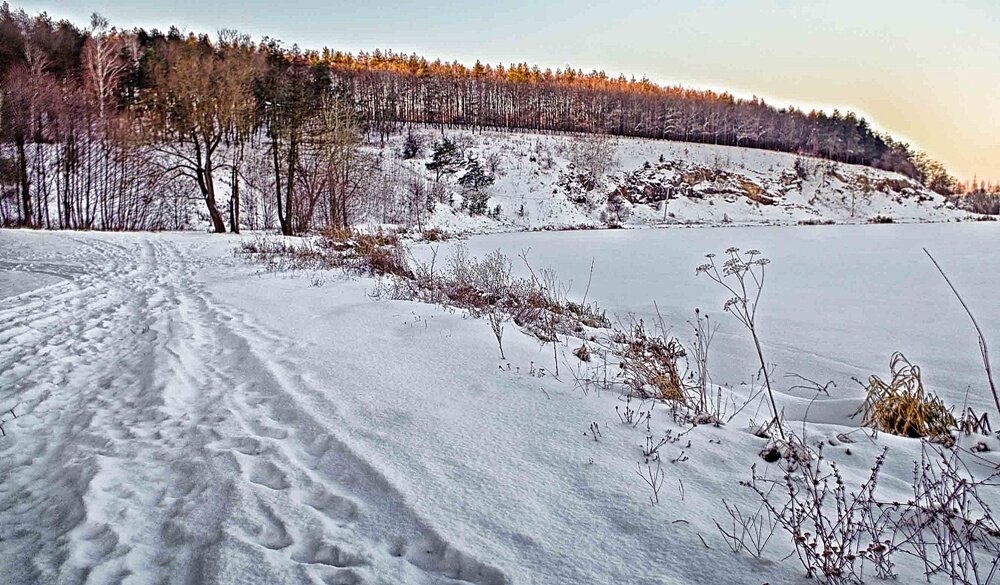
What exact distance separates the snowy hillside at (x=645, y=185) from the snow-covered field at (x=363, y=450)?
34241 mm

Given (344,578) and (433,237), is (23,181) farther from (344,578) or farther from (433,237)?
(344,578)

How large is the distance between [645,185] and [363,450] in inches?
2434

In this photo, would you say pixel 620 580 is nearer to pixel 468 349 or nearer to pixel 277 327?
pixel 468 349

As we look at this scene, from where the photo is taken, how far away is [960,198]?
82.1m

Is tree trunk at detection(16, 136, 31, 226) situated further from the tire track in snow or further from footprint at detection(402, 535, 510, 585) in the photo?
footprint at detection(402, 535, 510, 585)

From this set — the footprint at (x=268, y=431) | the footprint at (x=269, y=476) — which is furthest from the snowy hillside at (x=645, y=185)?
the footprint at (x=269, y=476)

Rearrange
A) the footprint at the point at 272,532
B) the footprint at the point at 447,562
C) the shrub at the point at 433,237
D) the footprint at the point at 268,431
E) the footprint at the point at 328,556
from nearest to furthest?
the footprint at the point at 447,562 → the footprint at the point at 328,556 → the footprint at the point at 272,532 → the footprint at the point at 268,431 → the shrub at the point at 433,237

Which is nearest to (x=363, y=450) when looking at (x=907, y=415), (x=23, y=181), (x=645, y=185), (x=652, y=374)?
(x=652, y=374)

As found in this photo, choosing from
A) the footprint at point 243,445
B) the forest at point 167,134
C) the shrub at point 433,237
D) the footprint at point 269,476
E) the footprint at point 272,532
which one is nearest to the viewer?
the footprint at point 272,532

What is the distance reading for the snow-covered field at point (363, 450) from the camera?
1.90 m

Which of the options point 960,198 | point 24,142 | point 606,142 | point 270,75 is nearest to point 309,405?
point 270,75

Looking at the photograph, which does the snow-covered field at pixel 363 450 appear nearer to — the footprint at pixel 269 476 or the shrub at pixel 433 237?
the footprint at pixel 269 476

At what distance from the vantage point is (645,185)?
60.2 m

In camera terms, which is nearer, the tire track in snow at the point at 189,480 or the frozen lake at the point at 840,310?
the tire track in snow at the point at 189,480
